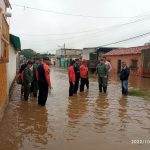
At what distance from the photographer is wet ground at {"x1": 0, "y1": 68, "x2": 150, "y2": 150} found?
7.56m

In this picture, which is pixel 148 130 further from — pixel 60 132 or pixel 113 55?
pixel 113 55

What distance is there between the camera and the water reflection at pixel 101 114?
9.44 metres

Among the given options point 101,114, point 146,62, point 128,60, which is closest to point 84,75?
point 101,114

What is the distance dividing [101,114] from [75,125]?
6.45ft

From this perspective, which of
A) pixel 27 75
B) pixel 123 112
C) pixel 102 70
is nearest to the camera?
pixel 123 112

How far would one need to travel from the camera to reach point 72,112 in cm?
1155

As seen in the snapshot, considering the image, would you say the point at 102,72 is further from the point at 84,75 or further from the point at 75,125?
the point at 75,125

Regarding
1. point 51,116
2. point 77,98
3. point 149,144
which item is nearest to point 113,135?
point 149,144

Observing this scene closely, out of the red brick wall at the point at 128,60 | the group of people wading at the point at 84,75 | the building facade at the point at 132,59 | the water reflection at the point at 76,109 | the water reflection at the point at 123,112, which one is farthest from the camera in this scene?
the red brick wall at the point at 128,60

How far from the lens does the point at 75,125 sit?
31.0ft

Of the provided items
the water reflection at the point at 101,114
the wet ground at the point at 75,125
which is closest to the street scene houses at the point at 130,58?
the water reflection at the point at 101,114
